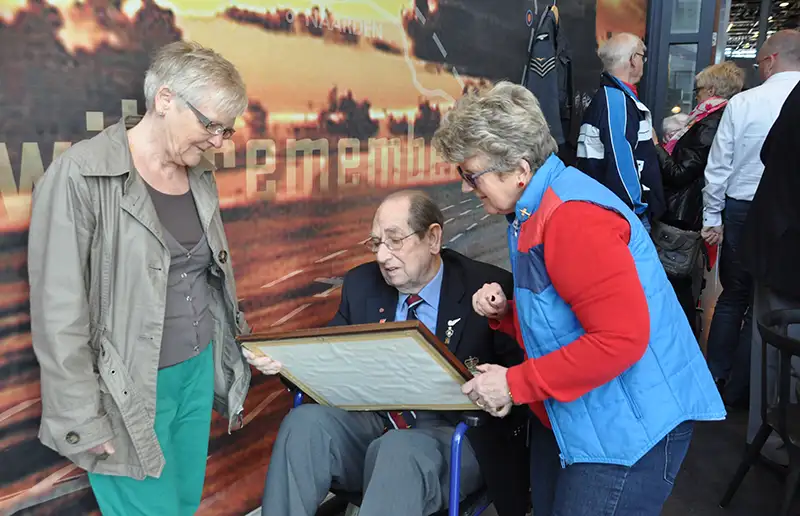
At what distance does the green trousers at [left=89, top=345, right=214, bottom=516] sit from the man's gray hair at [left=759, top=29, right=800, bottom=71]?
3.14 m

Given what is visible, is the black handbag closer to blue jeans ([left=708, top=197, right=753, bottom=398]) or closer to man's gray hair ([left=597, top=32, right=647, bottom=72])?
blue jeans ([left=708, top=197, right=753, bottom=398])

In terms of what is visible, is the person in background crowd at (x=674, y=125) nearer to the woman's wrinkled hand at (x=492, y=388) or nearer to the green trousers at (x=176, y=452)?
the woman's wrinkled hand at (x=492, y=388)

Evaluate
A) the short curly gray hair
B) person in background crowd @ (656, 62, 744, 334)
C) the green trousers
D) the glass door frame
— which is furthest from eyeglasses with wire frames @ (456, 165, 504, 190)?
the glass door frame

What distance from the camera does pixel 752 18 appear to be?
1510 centimetres

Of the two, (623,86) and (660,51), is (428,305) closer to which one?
(623,86)

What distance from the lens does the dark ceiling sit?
13086 millimetres

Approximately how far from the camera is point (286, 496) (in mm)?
1737

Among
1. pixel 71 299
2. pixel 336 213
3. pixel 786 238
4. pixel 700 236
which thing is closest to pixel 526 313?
pixel 71 299

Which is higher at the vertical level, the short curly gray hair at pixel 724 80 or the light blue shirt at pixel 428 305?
the short curly gray hair at pixel 724 80

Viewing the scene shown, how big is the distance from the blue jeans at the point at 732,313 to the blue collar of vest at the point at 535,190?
2.48 m

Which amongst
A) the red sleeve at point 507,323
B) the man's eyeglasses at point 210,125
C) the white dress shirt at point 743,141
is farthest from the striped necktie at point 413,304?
the white dress shirt at point 743,141

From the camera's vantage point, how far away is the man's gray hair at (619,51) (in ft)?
11.5

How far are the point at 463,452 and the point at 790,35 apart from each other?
2.86 meters

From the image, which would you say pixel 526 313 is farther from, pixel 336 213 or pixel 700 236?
pixel 700 236
